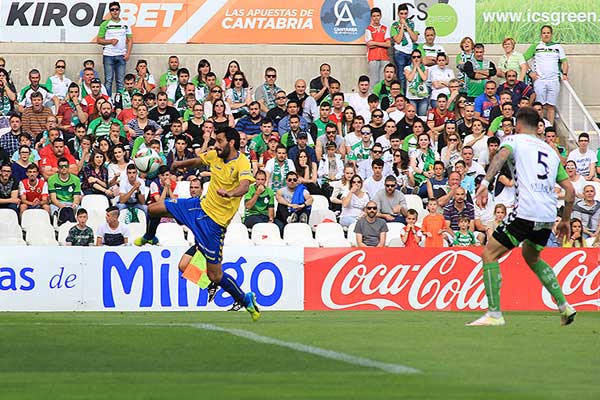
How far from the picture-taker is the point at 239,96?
2503 centimetres

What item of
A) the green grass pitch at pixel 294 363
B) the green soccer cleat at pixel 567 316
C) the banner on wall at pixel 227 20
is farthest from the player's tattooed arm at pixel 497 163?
the banner on wall at pixel 227 20

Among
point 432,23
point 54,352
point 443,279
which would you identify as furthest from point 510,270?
point 54,352

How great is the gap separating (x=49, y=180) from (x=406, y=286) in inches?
248

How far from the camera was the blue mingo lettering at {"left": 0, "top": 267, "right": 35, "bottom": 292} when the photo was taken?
64.5ft

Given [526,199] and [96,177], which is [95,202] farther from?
[526,199]

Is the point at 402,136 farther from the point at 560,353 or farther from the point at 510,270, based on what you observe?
the point at 560,353

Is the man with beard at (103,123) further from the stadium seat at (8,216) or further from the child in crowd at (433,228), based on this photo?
the child in crowd at (433,228)

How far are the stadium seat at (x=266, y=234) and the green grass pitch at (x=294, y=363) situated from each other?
894cm

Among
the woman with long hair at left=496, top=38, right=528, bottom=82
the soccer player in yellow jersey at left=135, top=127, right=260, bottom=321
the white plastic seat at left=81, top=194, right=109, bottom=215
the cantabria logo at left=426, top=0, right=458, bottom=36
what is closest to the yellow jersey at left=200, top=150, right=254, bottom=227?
the soccer player in yellow jersey at left=135, top=127, right=260, bottom=321

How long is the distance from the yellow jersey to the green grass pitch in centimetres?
205

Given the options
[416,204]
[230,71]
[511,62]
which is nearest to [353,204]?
[416,204]

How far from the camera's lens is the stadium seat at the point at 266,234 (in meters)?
21.4

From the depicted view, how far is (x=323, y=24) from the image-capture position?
92.1ft

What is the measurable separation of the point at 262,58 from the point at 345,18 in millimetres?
2017
